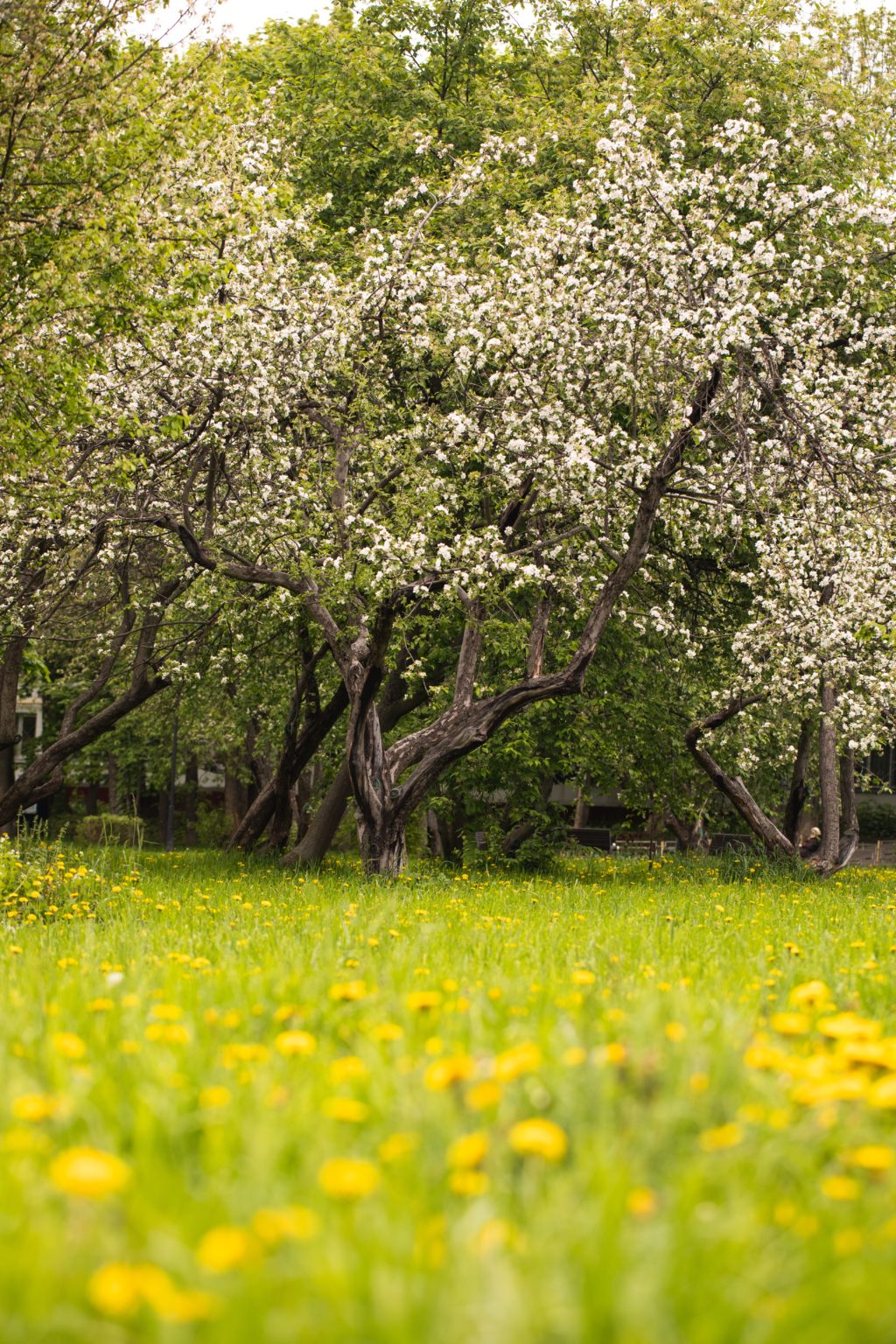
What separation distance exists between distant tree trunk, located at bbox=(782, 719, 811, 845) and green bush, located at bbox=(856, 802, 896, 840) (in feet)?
81.9

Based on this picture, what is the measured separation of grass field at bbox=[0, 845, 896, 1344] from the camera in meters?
1.74

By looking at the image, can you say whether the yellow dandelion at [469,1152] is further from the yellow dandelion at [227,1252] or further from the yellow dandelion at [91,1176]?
the yellow dandelion at [91,1176]

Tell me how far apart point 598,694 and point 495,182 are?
7.31m

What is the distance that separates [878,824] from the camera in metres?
44.9

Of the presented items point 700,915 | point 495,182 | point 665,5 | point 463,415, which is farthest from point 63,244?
point 665,5

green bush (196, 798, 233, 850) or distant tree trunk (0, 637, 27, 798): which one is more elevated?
distant tree trunk (0, 637, 27, 798)

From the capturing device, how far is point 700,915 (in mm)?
9039

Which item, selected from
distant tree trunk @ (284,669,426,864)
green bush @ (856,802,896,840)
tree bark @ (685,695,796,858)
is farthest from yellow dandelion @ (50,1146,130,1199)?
green bush @ (856,802,896,840)

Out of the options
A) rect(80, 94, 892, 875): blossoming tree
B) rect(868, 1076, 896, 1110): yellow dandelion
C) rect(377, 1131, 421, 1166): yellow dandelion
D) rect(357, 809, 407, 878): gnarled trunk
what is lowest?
rect(357, 809, 407, 878): gnarled trunk

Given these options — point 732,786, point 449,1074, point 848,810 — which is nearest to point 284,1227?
point 449,1074

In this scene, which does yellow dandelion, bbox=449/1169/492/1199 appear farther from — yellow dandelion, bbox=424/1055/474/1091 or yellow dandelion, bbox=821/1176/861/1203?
yellow dandelion, bbox=821/1176/861/1203

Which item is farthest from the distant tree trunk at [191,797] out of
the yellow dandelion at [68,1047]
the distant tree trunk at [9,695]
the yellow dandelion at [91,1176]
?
the yellow dandelion at [91,1176]

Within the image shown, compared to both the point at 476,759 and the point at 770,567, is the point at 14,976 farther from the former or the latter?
the point at 476,759

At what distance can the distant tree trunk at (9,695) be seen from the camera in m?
18.9
